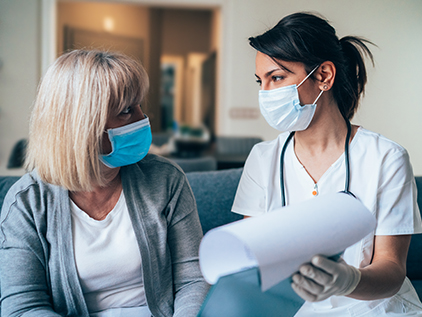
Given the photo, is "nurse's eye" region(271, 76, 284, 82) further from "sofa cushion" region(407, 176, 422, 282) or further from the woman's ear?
"sofa cushion" region(407, 176, 422, 282)

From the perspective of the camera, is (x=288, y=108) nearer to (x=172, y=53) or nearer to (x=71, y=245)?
(x=71, y=245)

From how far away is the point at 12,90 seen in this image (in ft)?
11.2

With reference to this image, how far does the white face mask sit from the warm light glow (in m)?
4.58

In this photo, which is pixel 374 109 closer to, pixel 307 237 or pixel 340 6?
pixel 340 6

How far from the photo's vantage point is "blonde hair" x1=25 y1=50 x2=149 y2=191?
37.0 inches

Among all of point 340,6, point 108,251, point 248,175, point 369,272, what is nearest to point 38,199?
point 108,251

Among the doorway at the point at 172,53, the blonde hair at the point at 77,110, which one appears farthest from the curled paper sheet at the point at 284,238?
the doorway at the point at 172,53

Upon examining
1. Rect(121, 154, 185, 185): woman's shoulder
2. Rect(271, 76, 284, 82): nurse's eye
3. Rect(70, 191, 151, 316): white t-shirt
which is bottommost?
Rect(70, 191, 151, 316): white t-shirt

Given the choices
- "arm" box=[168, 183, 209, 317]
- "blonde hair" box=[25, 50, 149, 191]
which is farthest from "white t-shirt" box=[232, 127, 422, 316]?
"blonde hair" box=[25, 50, 149, 191]

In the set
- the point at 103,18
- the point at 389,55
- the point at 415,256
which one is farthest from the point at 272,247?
the point at 103,18

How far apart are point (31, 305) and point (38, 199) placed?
26cm

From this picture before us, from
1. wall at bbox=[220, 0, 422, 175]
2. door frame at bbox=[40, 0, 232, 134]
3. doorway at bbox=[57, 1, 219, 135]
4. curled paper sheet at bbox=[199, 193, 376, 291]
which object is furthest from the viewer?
doorway at bbox=[57, 1, 219, 135]

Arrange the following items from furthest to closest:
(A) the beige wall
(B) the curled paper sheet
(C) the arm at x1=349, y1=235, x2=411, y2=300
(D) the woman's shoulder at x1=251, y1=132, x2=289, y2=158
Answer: (A) the beige wall
(D) the woman's shoulder at x1=251, y1=132, x2=289, y2=158
(C) the arm at x1=349, y1=235, x2=411, y2=300
(B) the curled paper sheet

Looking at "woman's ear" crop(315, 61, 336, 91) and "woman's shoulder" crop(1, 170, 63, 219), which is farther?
"woman's ear" crop(315, 61, 336, 91)
